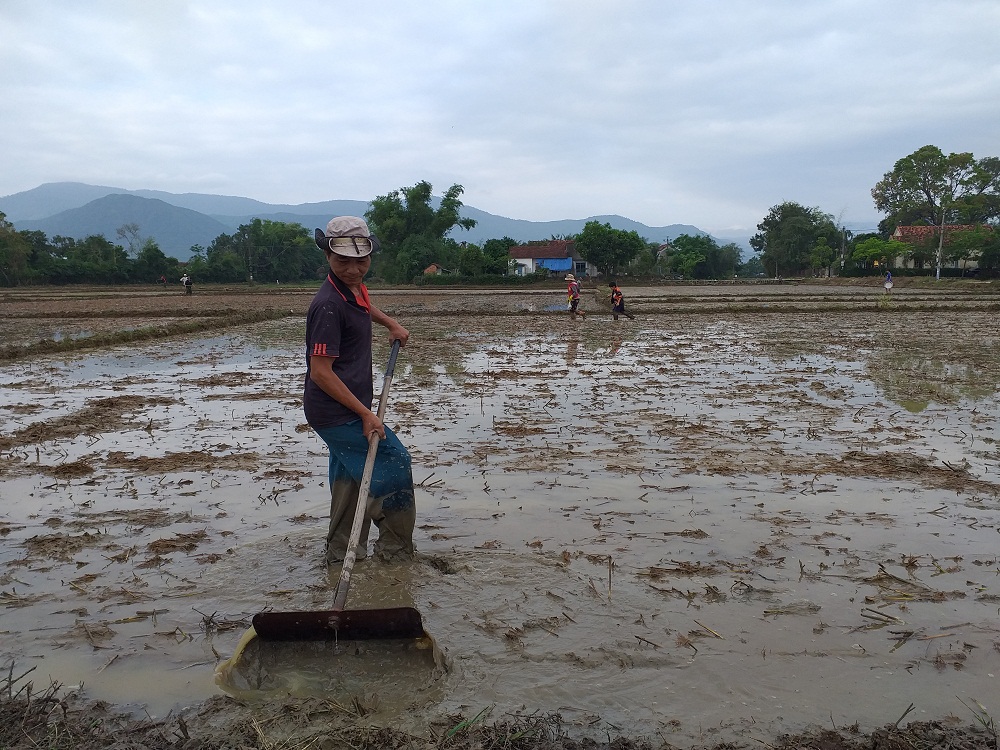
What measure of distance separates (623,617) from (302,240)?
71.8m

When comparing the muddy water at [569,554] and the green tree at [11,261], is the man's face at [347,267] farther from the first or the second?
the green tree at [11,261]

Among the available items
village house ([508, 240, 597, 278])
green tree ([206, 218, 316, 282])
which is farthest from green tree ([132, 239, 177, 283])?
village house ([508, 240, 597, 278])

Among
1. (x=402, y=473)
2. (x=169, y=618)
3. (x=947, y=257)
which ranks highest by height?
(x=947, y=257)

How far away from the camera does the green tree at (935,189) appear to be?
57.2 meters

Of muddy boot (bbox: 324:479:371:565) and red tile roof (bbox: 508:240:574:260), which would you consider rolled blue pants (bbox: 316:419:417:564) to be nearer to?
muddy boot (bbox: 324:479:371:565)

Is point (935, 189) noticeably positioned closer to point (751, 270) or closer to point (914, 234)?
point (914, 234)

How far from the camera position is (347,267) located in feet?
11.1

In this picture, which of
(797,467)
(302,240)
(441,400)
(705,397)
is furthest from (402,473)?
(302,240)

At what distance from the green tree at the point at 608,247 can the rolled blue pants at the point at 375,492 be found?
55.1 meters

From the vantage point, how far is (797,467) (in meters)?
5.18

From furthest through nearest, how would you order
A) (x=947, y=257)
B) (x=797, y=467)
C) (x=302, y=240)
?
(x=302, y=240)
(x=947, y=257)
(x=797, y=467)

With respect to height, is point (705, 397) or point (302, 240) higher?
point (302, 240)

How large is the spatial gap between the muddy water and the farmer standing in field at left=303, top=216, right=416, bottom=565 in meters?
0.26

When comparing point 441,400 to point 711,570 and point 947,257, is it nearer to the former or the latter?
point 711,570
